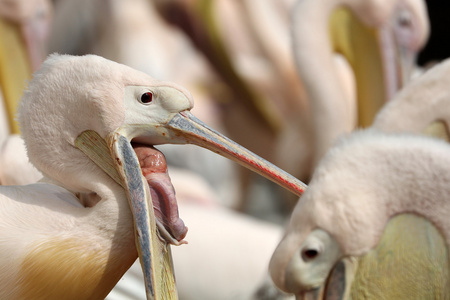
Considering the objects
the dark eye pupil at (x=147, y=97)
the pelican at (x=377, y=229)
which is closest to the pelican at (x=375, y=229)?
the pelican at (x=377, y=229)

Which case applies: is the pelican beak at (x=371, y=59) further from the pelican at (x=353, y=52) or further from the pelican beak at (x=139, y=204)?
the pelican beak at (x=139, y=204)

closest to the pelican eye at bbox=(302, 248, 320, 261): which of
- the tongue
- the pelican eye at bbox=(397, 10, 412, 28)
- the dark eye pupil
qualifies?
the tongue

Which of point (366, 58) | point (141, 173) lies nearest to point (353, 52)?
point (366, 58)

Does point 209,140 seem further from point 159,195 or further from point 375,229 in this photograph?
point 375,229

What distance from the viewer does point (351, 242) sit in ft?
4.60

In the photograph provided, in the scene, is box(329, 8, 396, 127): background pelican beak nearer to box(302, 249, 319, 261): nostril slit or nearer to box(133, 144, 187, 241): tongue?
box(133, 144, 187, 241): tongue

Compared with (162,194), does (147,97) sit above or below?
above

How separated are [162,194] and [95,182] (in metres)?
0.12

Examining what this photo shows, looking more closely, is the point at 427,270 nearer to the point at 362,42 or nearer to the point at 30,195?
the point at 30,195

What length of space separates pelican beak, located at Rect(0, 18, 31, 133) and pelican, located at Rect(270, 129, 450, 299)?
5.78 ft

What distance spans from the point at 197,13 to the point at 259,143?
0.83 metres

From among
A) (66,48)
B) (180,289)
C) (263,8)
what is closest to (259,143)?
(263,8)

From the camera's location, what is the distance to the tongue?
5.18 feet

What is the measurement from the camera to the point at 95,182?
5.26 ft
